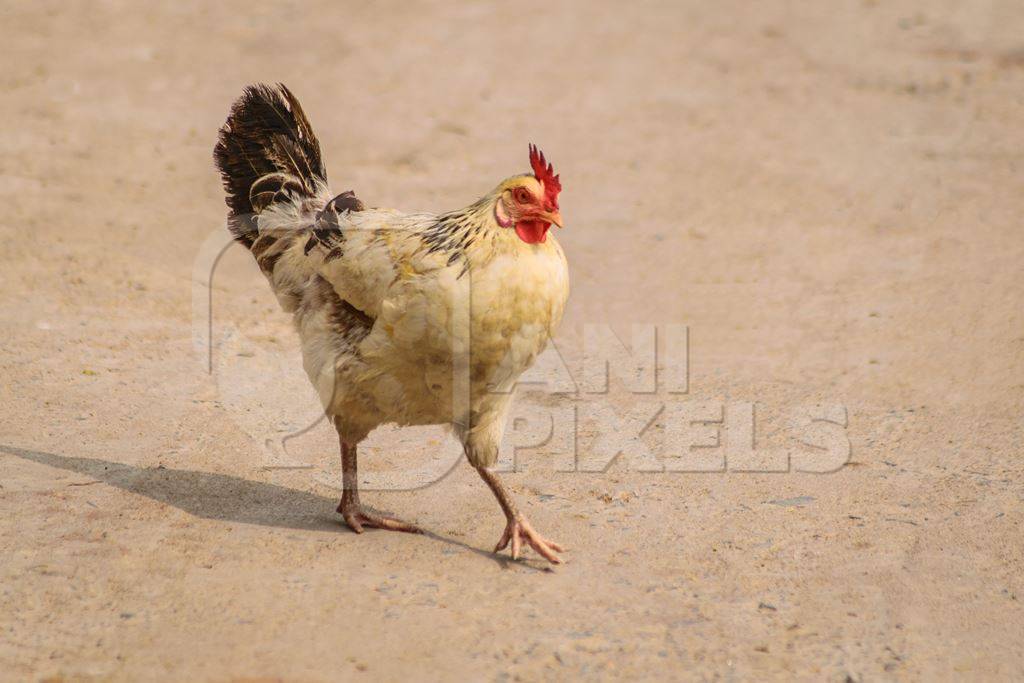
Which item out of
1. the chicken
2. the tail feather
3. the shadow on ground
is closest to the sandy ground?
the shadow on ground

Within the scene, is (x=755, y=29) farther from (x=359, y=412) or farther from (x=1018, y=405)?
(x=359, y=412)

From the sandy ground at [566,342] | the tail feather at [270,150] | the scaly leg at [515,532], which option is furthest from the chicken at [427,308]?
the sandy ground at [566,342]

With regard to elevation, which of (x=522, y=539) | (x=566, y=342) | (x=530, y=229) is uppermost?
(x=530, y=229)

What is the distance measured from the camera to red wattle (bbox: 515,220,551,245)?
4.30 m

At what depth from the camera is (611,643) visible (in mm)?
4004

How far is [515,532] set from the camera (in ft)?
15.2

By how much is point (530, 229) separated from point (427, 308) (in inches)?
20.5

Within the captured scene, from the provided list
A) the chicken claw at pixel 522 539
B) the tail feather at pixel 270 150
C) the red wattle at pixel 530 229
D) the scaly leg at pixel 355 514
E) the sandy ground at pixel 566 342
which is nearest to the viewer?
the sandy ground at pixel 566 342

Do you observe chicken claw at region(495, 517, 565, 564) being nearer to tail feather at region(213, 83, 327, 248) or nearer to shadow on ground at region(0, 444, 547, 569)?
shadow on ground at region(0, 444, 547, 569)

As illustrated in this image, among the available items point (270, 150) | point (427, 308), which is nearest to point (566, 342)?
point (270, 150)

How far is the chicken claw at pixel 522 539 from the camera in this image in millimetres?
4598

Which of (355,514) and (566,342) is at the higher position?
(566,342)

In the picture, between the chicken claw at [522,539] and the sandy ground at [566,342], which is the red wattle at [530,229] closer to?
the chicken claw at [522,539]

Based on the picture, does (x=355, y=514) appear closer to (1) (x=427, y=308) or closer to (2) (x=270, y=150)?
(1) (x=427, y=308)
